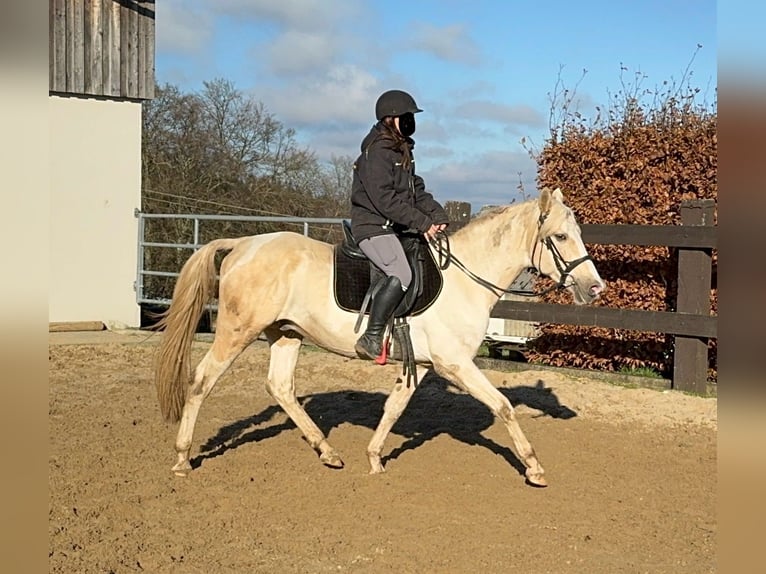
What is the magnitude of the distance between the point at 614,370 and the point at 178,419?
5.34 m

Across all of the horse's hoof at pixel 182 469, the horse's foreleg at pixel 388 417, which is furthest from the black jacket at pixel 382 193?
the horse's hoof at pixel 182 469

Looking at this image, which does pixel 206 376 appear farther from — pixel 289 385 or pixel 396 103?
pixel 396 103

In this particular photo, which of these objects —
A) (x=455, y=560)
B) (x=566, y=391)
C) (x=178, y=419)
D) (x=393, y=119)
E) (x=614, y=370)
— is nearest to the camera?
(x=455, y=560)

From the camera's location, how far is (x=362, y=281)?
5.43 meters

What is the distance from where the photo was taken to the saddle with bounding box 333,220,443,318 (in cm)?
531

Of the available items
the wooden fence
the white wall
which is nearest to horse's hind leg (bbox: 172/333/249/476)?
the wooden fence

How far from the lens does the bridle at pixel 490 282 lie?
5167 mm

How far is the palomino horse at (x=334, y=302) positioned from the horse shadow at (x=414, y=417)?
1.66 feet

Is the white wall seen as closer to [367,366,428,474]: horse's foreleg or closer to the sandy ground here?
the sandy ground

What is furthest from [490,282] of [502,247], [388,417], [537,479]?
[537,479]

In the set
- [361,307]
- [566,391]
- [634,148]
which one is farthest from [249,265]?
[634,148]
